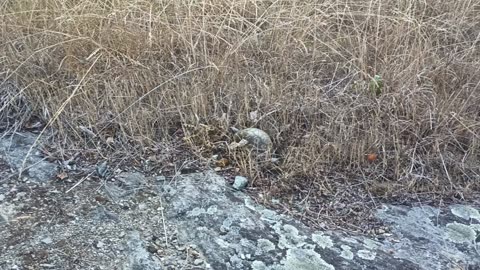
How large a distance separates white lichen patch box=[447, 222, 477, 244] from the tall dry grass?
0.44 ft

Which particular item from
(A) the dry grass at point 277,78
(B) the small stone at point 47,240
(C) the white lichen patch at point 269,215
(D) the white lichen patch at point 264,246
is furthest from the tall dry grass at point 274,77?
(B) the small stone at point 47,240

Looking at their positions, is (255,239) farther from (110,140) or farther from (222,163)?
(110,140)

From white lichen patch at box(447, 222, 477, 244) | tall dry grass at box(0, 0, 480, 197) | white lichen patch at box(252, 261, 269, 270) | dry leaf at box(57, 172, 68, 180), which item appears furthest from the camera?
tall dry grass at box(0, 0, 480, 197)

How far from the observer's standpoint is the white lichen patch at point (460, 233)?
149cm

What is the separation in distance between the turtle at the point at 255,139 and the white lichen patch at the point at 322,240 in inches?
12.8

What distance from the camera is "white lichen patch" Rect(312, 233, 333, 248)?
1.43 metres

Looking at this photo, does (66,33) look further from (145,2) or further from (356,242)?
(356,242)

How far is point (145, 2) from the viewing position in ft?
6.86

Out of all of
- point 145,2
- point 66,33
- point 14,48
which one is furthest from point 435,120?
point 14,48

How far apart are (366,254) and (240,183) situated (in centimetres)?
39

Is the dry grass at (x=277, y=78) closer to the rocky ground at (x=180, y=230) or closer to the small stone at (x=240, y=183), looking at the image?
the small stone at (x=240, y=183)

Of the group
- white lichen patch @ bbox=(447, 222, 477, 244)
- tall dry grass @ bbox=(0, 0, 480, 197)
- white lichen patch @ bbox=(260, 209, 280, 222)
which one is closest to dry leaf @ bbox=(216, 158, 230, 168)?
tall dry grass @ bbox=(0, 0, 480, 197)

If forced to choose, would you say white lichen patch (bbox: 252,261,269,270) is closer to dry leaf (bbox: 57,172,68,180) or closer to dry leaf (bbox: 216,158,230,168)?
dry leaf (bbox: 216,158,230,168)

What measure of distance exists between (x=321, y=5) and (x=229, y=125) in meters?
0.66
